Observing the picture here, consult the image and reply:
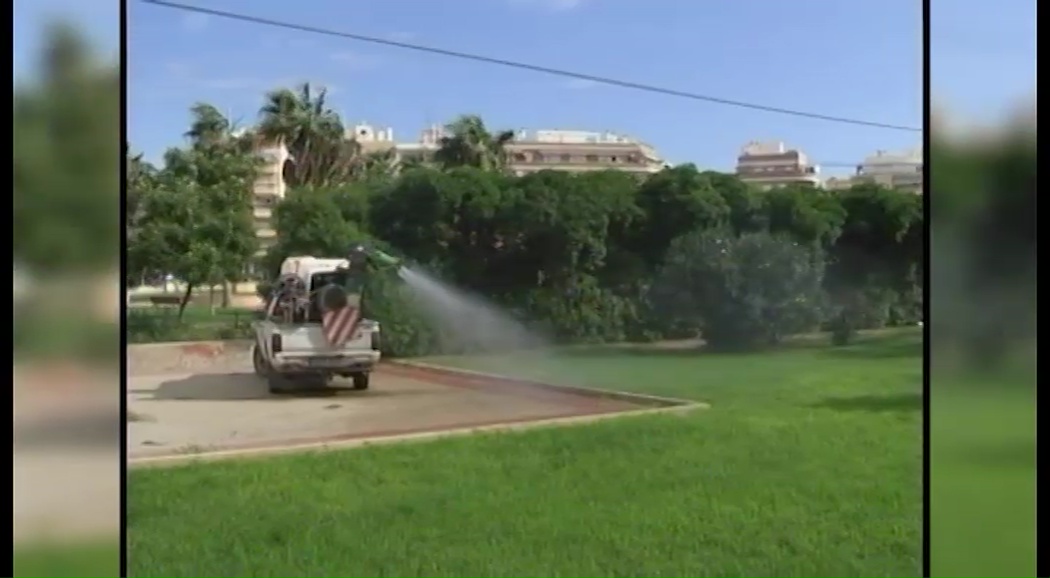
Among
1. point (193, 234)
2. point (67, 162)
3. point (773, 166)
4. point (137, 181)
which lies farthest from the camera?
point (773, 166)

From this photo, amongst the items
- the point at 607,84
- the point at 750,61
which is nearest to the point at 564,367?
the point at 607,84

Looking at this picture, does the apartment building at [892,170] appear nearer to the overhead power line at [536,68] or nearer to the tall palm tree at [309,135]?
the overhead power line at [536,68]

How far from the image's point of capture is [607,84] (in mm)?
2047

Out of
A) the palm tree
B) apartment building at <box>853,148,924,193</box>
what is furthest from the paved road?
apartment building at <box>853,148,924,193</box>

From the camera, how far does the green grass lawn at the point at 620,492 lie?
1.92 meters

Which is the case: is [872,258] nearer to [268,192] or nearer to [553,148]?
[553,148]

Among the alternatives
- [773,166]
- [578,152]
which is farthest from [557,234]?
[773,166]

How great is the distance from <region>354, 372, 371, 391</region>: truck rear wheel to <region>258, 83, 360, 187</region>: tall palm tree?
403 mm

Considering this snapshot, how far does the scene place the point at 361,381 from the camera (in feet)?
6.99

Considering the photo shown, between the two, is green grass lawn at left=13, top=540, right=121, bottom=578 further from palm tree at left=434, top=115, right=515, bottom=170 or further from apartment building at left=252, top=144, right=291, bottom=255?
palm tree at left=434, top=115, right=515, bottom=170

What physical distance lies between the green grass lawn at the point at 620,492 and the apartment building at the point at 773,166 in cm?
35

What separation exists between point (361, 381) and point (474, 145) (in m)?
0.55

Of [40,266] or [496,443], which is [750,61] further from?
[40,266]

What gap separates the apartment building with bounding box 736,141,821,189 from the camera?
6.64 feet
